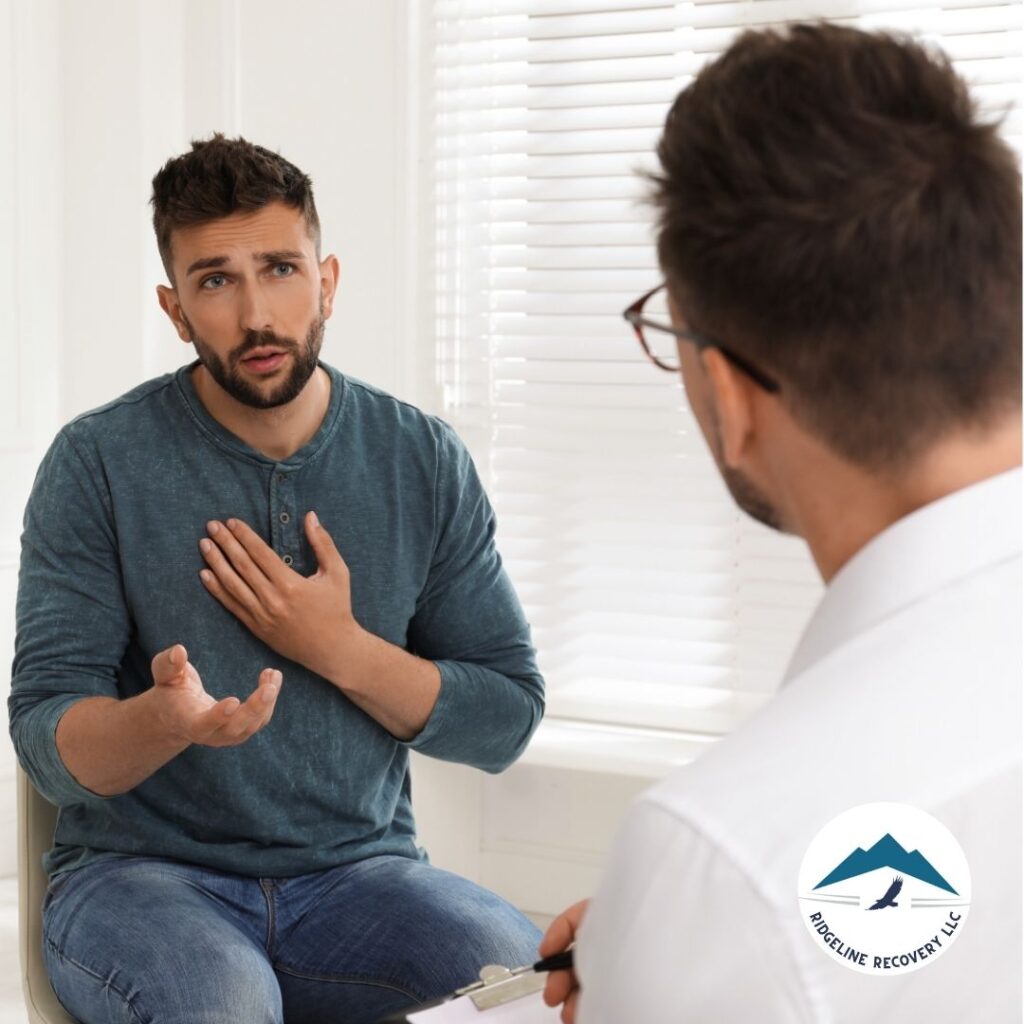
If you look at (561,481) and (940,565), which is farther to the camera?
(561,481)

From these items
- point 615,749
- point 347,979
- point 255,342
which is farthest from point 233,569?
point 615,749

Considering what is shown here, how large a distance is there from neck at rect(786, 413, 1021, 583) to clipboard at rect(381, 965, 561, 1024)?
0.47 m

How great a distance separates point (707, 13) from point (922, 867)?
2.31m

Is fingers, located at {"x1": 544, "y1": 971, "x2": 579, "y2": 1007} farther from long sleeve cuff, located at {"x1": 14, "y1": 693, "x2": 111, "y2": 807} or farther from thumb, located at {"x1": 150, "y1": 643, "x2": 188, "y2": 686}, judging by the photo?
long sleeve cuff, located at {"x1": 14, "y1": 693, "x2": 111, "y2": 807}

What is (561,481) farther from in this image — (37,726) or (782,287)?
(782,287)

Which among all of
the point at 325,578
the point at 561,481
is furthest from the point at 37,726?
the point at 561,481

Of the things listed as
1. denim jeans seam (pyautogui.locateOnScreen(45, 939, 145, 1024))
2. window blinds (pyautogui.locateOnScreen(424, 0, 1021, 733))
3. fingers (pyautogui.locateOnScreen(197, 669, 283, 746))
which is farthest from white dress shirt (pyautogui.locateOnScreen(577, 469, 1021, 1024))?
window blinds (pyautogui.locateOnScreen(424, 0, 1021, 733))

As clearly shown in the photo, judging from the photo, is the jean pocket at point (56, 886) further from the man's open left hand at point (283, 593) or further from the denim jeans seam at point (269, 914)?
the man's open left hand at point (283, 593)

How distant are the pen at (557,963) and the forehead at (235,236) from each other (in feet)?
3.27

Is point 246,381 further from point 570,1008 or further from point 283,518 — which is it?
point 570,1008

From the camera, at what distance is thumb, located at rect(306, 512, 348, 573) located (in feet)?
5.56

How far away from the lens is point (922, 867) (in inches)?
27.8

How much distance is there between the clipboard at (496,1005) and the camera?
3.51ft

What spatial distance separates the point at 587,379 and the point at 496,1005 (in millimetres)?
1905
